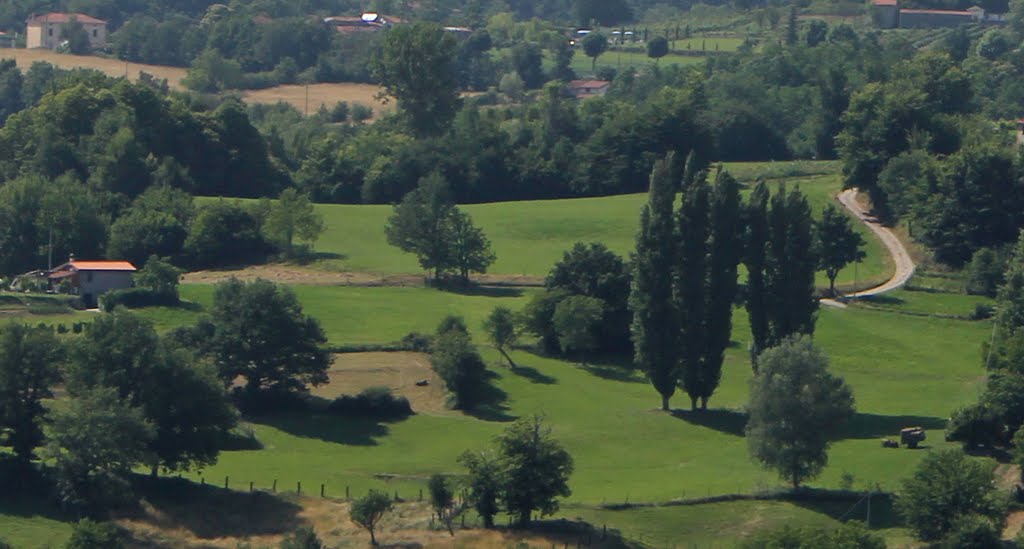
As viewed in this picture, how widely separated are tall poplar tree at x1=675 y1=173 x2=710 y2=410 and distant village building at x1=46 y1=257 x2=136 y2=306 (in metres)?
25.0

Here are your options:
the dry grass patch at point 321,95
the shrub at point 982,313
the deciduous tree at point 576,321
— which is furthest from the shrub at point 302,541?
the dry grass patch at point 321,95

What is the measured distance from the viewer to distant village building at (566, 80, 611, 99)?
167750mm

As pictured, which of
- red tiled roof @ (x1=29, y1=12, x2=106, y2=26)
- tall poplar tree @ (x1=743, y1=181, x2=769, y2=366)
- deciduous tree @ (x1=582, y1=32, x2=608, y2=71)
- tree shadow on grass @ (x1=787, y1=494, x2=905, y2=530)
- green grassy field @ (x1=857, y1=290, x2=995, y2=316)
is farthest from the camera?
red tiled roof @ (x1=29, y1=12, x2=106, y2=26)

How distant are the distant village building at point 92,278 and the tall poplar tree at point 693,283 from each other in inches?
984

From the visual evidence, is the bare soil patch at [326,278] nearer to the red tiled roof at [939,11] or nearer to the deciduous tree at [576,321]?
the deciduous tree at [576,321]

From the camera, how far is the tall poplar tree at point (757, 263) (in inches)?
3169

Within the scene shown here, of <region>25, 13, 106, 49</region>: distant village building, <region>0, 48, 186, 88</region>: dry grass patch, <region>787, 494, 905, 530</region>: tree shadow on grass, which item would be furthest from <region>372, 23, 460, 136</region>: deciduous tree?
<region>787, 494, 905, 530</region>: tree shadow on grass

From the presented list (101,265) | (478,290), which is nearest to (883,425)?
(478,290)

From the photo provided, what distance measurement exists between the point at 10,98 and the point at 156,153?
Answer: 1644 inches

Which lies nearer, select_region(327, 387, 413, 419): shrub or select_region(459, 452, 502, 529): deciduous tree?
select_region(459, 452, 502, 529): deciduous tree

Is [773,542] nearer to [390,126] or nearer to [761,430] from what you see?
[761,430]

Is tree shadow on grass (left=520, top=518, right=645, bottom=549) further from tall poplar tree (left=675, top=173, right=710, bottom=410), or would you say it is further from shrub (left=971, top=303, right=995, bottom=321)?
shrub (left=971, top=303, right=995, bottom=321)

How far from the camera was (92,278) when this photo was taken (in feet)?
313

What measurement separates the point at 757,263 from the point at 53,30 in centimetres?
11899
